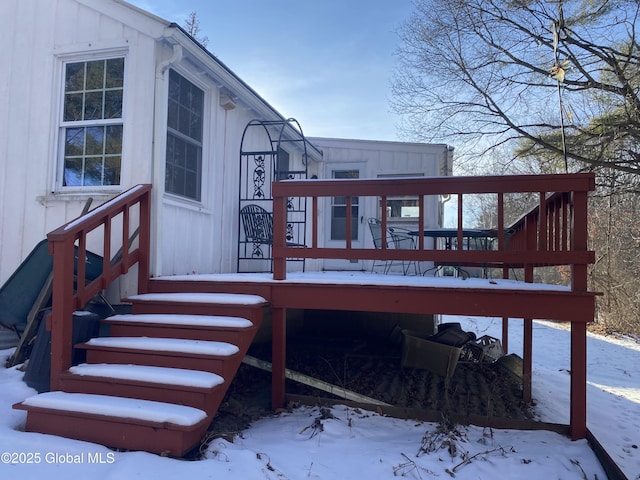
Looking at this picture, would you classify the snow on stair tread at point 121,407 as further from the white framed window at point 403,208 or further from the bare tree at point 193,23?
the bare tree at point 193,23

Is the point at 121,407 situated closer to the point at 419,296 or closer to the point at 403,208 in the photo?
the point at 419,296

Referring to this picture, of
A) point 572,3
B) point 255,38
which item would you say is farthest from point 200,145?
point 572,3

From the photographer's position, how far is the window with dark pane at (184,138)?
4301 millimetres

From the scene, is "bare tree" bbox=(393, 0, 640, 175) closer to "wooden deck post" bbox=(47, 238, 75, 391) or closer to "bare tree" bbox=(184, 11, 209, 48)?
"bare tree" bbox=(184, 11, 209, 48)

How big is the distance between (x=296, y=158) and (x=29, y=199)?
4.38 metres

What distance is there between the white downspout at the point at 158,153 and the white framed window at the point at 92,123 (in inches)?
17.7

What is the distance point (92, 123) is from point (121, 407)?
293 centimetres

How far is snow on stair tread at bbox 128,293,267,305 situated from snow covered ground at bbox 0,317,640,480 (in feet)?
3.02

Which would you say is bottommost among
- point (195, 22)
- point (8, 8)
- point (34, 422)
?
point (34, 422)

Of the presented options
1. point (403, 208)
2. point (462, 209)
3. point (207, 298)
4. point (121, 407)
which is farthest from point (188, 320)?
point (403, 208)

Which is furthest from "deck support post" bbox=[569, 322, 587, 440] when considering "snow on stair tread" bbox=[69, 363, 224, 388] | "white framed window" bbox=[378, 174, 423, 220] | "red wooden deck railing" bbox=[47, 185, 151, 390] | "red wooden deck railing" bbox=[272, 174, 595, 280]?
"white framed window" bbox=[378, 174, 423, 220]

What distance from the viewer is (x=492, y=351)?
18.1ft

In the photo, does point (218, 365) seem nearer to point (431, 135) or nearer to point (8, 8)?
point (8, 8)

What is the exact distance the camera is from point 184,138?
4.50 meters
